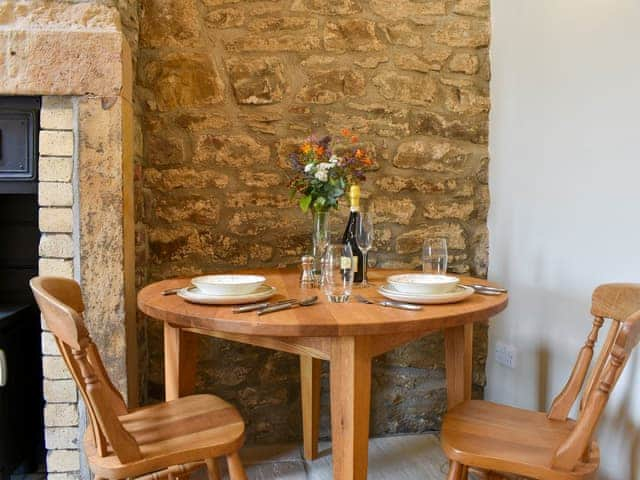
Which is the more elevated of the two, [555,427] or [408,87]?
[408,87]

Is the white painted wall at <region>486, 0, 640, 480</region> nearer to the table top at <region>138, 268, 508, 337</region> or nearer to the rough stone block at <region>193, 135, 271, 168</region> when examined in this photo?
the table top at <region>138, 268, 508, 337</region>

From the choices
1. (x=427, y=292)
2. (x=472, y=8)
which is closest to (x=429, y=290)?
(x=427, y=292)

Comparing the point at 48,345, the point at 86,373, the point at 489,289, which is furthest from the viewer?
the point at 48,345

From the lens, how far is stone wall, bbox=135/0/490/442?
233 cm

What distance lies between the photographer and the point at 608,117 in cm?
180

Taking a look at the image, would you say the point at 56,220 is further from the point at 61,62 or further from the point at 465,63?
the point at 465,63

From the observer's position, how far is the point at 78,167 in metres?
1.91

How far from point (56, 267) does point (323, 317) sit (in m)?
1.21

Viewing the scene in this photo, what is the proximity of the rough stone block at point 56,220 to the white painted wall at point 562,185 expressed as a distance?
195 cm

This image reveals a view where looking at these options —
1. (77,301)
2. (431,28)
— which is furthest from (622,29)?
(77,301)

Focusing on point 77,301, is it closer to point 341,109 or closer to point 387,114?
point 341,109

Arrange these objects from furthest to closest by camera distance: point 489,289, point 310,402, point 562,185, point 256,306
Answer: point 310,402 < point 562,185 < point 489,289 < point 256,306

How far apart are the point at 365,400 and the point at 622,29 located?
60.4 inches

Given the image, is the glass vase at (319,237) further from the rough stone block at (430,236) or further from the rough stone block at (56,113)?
the rough stone block at (56,113)
